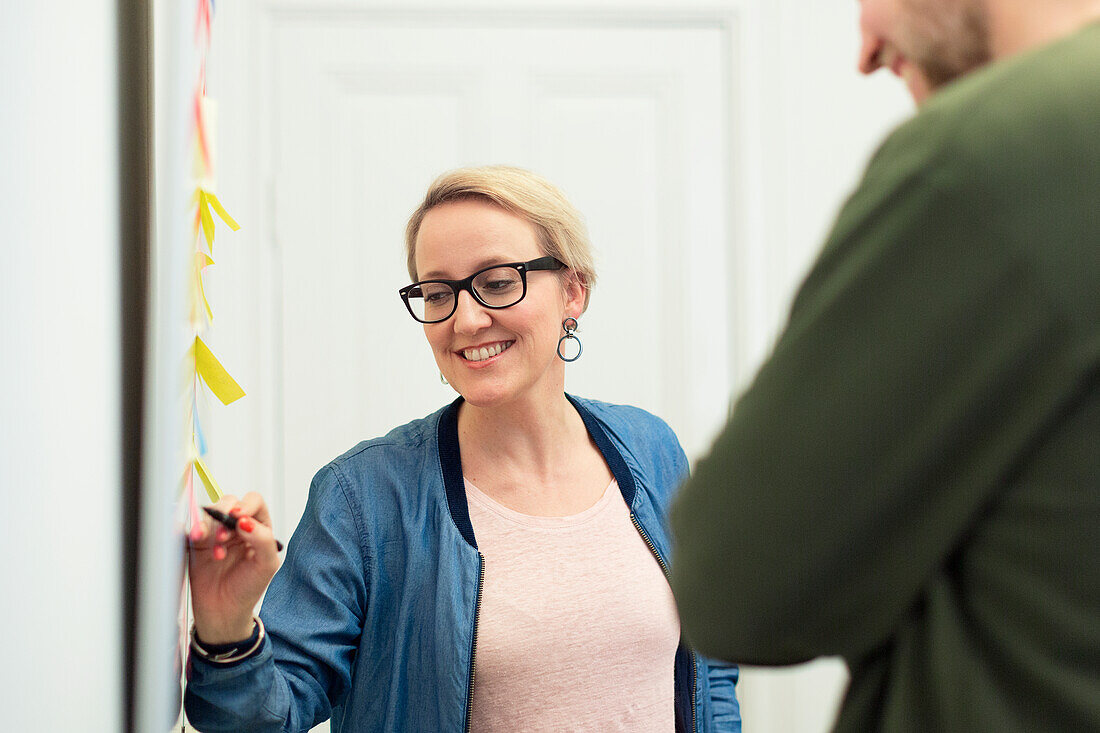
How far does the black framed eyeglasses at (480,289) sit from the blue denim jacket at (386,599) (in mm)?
172

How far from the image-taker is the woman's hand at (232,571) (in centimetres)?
76

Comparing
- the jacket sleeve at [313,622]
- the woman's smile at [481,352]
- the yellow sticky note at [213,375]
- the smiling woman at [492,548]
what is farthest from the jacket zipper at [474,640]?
the yellow sticky note at [213,375]

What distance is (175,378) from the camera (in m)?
0.52

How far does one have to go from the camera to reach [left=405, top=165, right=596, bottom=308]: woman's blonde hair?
120cm

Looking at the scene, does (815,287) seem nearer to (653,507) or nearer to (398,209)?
(653,507)

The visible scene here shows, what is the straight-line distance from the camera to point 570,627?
1.10m

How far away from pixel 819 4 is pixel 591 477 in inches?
58.1

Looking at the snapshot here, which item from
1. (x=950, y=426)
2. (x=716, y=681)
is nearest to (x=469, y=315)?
(x=716, y=681)

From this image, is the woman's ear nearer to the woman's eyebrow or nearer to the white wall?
the woman's eyebrow

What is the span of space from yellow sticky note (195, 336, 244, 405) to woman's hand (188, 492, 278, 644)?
140mm

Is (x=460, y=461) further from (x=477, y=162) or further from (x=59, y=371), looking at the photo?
(x=477, y=162)

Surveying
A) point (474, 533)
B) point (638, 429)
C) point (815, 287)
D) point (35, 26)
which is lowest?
Answer: point (474, 533)

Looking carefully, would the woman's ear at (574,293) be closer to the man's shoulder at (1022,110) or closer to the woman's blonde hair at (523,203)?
the woman's blonde hair at (523,203)

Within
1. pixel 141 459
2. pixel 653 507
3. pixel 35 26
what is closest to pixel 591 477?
pixel 653 507
